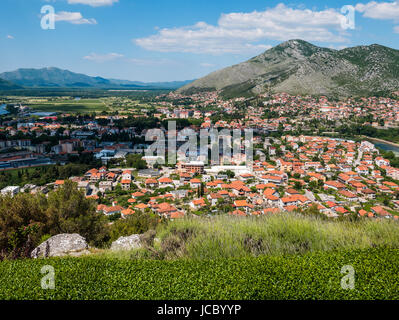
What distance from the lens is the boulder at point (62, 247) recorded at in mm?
3936

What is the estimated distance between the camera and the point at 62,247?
4.09 m

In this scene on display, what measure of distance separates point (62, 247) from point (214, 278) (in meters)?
2.74

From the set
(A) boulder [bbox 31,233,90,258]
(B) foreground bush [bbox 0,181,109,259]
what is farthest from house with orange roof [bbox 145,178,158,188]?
(A) boulder [bbox 31,233,90,258]

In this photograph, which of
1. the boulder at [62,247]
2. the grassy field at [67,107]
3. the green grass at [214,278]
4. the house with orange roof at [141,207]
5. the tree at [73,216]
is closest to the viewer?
the green grass at [214,278]

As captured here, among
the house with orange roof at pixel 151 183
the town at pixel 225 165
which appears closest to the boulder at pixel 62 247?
the town at pixel 225 165

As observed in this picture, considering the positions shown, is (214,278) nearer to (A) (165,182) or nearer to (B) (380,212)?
(B) (380,212)

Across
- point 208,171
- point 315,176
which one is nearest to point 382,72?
point 315,176

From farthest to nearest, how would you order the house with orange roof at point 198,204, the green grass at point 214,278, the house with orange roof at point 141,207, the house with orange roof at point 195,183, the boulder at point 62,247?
the house with orange roof at point 195,183
the house with orange roof at point 198,204
the house with orange roof at point 141,207
the boulder at point 62,247
the green grass at point 214,278

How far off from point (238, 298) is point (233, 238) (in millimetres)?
1243

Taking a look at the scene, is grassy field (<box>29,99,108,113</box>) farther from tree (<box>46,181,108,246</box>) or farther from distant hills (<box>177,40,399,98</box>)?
tree (<box>46,181,108,246</box>)

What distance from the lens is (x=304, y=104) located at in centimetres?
5169

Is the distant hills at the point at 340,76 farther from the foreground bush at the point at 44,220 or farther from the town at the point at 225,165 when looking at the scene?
the foreground bush at the point at 44,220

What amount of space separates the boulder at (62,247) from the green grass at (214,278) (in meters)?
0.85
